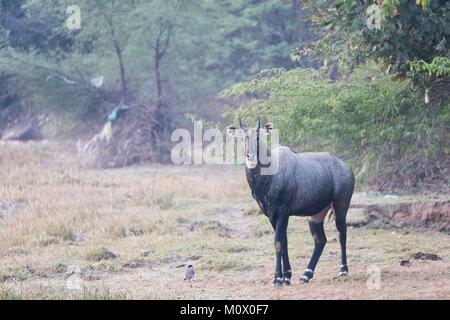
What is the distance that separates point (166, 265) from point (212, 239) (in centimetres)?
185

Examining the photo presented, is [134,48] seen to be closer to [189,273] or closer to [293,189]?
[189,273]

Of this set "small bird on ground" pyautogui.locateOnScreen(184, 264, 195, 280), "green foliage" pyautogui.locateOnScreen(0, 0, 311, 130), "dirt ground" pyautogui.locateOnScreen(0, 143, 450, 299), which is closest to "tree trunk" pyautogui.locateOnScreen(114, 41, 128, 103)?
"green foliage" pyautogui.locateOnScreen(0, 0, 311, 130)

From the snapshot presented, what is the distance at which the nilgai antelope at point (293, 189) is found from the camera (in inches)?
395

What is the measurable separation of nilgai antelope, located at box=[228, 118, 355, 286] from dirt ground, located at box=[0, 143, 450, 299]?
484 millimetres

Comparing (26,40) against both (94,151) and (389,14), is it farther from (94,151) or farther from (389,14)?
(389,14)

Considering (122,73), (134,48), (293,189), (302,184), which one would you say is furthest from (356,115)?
(122,73)

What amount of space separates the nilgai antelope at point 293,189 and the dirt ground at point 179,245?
1.59 feet

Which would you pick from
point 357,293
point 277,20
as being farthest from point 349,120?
point 277,20

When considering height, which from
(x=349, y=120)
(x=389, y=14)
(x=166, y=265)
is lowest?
(x=166, y=265)

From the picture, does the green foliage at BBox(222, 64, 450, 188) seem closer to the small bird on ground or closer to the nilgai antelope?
the nilgai antelope

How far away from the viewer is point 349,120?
12.7 metres

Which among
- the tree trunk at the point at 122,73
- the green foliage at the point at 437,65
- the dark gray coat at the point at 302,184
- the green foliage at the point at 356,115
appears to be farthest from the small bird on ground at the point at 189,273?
the tree trunk at the point at 122,73

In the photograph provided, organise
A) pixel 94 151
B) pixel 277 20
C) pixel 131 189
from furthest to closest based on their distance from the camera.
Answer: pixel 277 20, pixel 94 151, pixel 131 189

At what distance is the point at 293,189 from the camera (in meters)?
10.3
